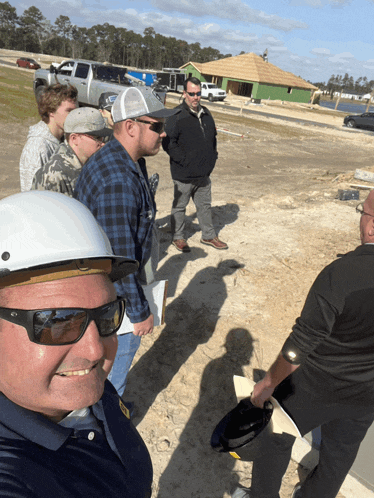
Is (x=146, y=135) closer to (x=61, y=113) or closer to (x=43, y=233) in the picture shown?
(x=61, y=113)

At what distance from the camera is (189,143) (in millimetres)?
4992

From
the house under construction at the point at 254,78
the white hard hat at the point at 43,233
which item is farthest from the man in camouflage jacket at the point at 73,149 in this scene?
the house under construction at the point at 254,78

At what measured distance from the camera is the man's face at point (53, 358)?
91 cm

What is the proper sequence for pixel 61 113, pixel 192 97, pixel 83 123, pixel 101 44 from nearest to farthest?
pixel 83 123
pixel 61 113
pixel 192 97
pixel 101 44

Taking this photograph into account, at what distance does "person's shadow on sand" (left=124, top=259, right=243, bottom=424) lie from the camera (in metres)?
3.17

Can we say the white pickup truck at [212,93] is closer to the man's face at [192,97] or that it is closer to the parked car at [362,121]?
the parked car at [362,121]

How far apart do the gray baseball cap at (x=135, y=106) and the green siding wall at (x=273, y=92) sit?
43391mm

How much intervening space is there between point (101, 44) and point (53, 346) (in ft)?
334

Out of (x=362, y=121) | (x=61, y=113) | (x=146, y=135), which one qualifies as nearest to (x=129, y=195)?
(x=146, y=135)

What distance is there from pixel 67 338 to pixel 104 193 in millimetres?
1395

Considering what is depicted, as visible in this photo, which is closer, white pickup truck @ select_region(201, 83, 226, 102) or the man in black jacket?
the man in black jacket

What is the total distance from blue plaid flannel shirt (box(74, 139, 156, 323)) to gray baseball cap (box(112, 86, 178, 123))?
0.78 feet

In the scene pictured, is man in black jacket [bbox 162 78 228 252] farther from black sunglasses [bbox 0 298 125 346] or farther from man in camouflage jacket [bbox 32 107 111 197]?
black sunglasses [bbox 0 298 125 346]

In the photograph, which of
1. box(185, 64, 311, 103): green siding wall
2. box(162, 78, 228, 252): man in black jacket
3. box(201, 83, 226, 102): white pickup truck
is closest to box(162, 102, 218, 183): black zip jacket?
box(162, 78, 228, 252): man in black jacket
